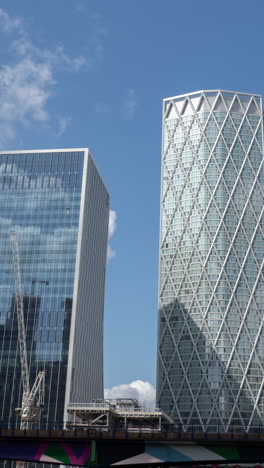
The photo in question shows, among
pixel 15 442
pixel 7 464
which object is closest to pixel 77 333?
pixel 7 464

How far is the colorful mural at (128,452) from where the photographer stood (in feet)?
353

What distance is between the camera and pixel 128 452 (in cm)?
10812

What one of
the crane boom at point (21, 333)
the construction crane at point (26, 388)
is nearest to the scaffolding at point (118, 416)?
the construction crane at point (26, 388)

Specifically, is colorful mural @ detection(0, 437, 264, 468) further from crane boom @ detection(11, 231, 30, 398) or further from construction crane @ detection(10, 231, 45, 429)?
crane boom @ detection(11, 231, 30, 398)

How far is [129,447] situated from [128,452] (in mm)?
806

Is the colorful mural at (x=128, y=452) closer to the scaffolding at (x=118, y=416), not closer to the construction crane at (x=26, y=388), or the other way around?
the scaffolding at (x=118, y=416)

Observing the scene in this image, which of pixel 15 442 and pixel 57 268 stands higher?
pixel 57 268

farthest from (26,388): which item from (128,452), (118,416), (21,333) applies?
(128,452)

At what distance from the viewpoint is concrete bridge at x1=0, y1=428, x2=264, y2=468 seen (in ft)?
349

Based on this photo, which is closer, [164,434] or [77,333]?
[164,434]

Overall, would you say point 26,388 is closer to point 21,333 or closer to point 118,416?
point 21,333

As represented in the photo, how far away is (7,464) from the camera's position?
579ft

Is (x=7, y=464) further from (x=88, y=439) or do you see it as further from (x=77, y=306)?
(x=88, y=439)

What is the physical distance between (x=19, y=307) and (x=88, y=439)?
91630 mm
